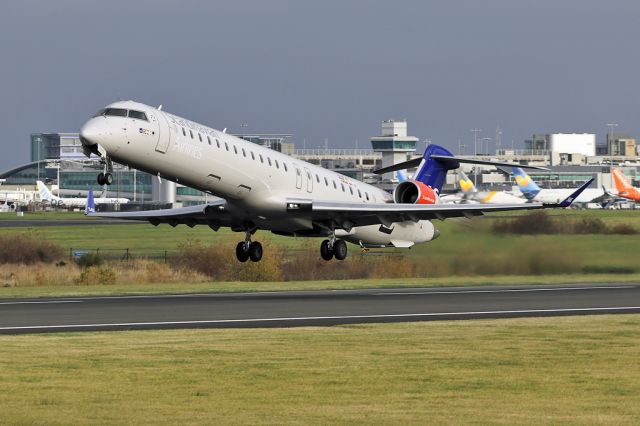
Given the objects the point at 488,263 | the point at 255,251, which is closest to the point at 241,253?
the point at 255,251

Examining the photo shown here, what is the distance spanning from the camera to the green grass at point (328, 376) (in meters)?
18.4

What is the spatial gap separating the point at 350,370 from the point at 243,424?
18.7ft

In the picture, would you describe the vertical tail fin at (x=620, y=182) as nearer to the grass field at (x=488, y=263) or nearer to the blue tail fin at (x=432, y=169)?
the grass field at (x=488, y=263)

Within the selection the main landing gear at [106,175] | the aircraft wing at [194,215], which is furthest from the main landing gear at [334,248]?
the main landing gear at [106,175]

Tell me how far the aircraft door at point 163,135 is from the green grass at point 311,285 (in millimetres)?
10091

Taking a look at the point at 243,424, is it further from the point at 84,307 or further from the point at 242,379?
the point at 84,307

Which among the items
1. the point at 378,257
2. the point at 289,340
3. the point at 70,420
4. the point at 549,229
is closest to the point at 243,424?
the point at 70,420

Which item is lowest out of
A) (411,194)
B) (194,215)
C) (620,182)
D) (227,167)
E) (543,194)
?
(194,215)

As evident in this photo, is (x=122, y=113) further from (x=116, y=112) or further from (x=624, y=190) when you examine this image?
(x=624, y=190)

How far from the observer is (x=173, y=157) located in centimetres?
3722

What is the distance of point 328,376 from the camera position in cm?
2219

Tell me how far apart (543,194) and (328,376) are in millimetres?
141237

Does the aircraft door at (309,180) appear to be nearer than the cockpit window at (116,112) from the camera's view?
No

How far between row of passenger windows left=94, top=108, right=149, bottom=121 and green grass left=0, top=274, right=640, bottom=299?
10.3 meters
